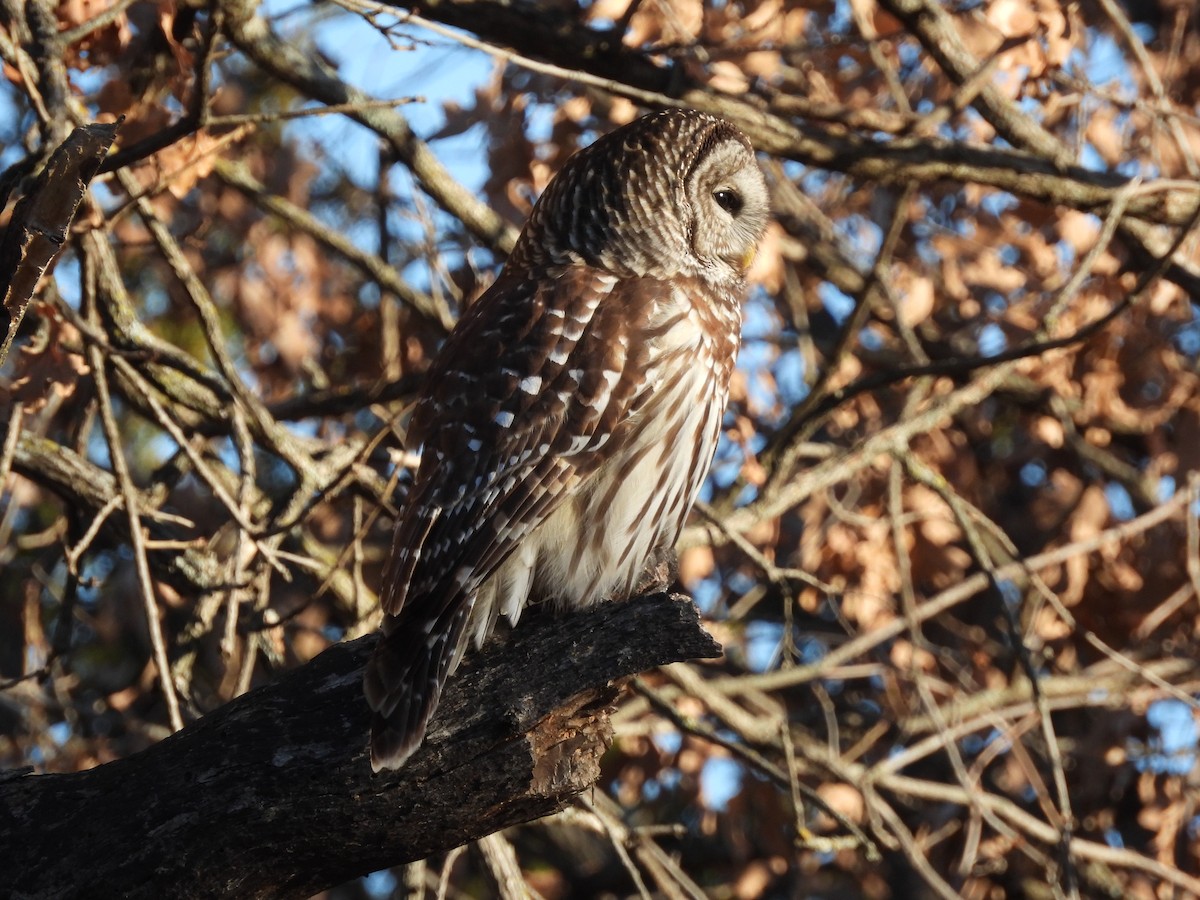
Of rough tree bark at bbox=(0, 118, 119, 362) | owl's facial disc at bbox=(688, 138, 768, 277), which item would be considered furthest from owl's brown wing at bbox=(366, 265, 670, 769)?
rough tree bark at bbox=(0, 118, 119, 362)

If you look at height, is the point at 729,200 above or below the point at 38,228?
above

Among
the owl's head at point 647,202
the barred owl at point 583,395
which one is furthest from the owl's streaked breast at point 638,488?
the owl's head at point 647,202

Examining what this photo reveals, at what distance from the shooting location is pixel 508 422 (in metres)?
3.36

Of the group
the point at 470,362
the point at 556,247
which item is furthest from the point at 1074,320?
the point at 470,362

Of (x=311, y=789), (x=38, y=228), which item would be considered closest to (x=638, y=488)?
(x=311, y=789)

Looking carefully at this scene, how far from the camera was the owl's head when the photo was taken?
146 inches

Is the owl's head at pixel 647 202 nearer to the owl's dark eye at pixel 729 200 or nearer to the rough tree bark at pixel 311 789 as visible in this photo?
the owl's dark eye at pixel 729 200

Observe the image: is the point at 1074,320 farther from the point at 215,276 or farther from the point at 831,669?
the point at 215,276

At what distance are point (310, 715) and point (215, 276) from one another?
13.7 feet

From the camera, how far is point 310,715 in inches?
113

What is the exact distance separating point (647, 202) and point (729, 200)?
392 millimetres

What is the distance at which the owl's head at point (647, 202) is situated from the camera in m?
3.71

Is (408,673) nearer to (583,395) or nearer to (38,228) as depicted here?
(583,395)

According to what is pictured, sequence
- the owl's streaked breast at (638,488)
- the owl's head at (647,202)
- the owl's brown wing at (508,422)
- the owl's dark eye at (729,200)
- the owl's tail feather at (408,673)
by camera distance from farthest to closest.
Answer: the owl's dark eye at (729,200) < the owl's head at (647,202) < the owl's streaked breast at (638,488) < the owl's brown wing at (508,422) < the owl's tail feather at (408,673)
